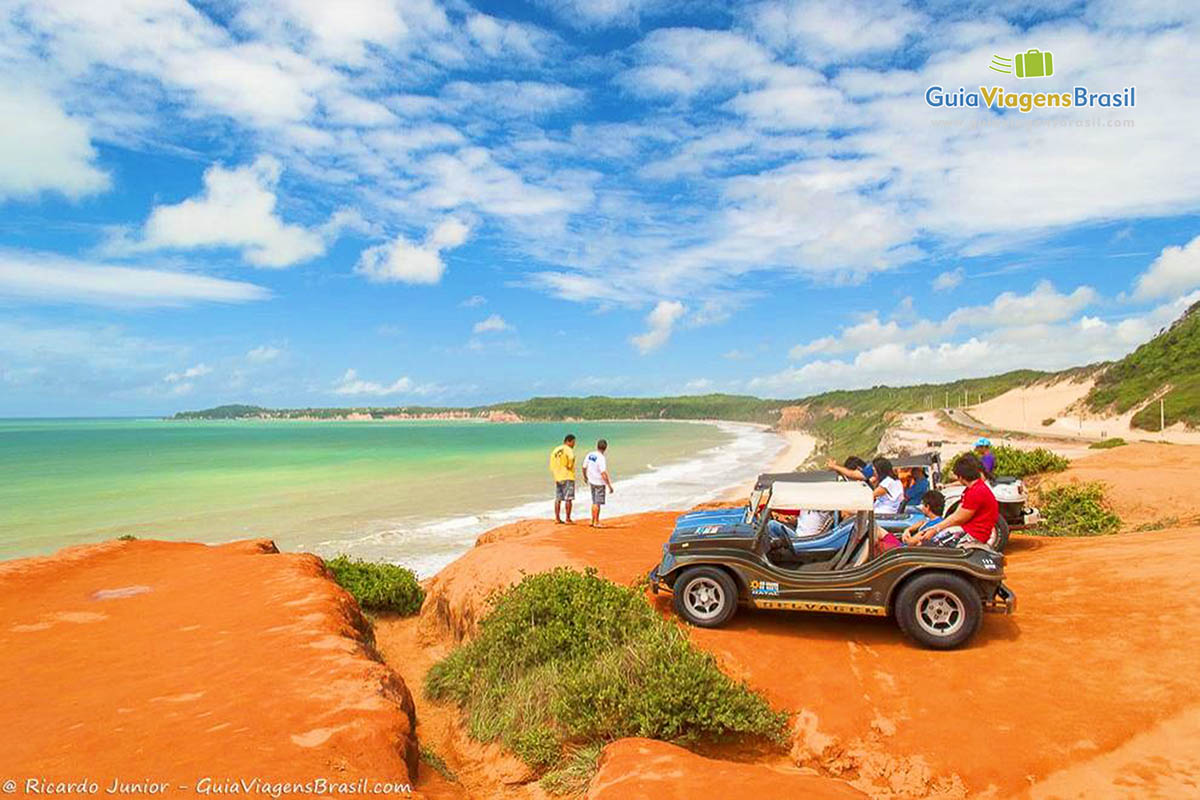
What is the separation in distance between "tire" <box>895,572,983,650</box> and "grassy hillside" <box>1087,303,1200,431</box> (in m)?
39.7

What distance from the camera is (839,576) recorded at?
22.7 ft

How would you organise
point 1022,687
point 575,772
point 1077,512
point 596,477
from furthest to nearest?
point 596,477, point 1077,512, point 1022,687, point 575,772

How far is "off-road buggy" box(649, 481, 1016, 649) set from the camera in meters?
6.64

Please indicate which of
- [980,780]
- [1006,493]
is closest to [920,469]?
[1006,493]

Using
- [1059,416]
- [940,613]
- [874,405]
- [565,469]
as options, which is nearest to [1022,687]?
Result: [940,613]

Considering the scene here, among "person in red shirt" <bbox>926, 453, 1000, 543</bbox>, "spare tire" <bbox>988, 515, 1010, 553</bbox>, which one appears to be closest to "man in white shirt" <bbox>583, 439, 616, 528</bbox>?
"spare tire" <bbox>988, 515, 1010, 553</bbox>

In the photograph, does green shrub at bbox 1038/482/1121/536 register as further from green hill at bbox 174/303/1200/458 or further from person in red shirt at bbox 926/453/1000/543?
green hill at bbox 174/303/1200/458

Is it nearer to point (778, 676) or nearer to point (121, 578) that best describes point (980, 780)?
point (778, 676)

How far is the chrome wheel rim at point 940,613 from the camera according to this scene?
21.8 feet

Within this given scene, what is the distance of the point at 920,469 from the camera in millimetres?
11172

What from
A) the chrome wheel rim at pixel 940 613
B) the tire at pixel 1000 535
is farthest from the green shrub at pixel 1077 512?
the chrome wheel rim at pixel 940 613

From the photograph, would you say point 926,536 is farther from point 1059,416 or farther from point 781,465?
point 1059,416

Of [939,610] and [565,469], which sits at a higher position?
[565,469]

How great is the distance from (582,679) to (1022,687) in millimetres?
4116
